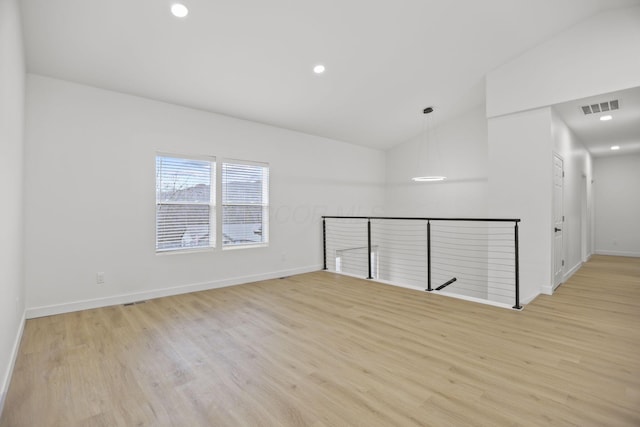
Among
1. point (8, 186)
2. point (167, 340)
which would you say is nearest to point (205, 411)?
point (167, 340)

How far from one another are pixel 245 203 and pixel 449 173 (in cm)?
440

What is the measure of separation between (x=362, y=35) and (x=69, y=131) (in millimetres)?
3567

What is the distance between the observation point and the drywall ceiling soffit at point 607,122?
3992 mm

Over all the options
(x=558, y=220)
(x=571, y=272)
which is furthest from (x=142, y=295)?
(x=571, y=272)

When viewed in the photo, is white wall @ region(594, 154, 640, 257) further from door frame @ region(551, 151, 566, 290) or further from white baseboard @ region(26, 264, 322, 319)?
white baseboard @ region(26, 264, 322, 319)

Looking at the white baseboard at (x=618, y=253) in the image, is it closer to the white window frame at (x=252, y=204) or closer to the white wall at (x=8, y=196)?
the white window frame at (x=252, y=204)

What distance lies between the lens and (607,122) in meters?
4.88

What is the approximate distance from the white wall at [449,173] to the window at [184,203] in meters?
4.58

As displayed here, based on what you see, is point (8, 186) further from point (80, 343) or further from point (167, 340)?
point (167, 340)

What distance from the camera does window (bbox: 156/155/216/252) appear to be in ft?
13.8

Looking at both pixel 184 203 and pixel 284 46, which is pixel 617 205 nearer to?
pixel 284 46

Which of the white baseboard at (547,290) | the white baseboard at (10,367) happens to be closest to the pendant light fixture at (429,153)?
the white baseboard at (547,290)

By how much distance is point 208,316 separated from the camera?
3.42m

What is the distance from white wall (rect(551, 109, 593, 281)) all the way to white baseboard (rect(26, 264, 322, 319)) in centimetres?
468
